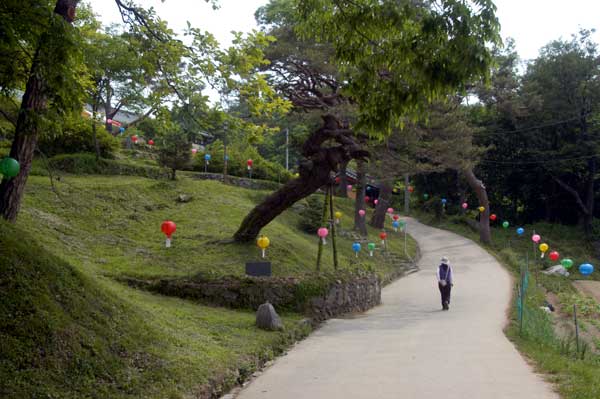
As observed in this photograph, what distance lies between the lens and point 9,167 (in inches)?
288

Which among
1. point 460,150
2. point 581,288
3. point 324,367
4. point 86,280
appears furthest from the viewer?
point 581,288

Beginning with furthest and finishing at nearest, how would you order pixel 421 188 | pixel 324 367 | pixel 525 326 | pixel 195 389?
1. pixel 421 188
2. pixel 525 326
3. pixel 324 367
4. pixel 195 389

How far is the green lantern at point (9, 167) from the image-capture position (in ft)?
23.8

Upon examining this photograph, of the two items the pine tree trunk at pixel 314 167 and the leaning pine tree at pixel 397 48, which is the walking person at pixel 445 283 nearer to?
the pine tree trunk at pixel 314 167

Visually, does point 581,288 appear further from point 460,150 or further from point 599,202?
point 599,202

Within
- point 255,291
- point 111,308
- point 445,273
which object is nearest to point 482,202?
point 445,273

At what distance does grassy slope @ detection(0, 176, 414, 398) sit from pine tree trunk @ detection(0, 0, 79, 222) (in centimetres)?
101

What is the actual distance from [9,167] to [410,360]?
6.35m

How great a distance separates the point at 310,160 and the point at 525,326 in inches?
265

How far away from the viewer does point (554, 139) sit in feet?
130

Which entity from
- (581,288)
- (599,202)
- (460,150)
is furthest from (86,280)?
(599,202)

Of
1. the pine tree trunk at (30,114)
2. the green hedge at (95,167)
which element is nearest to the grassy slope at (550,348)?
the pine tree trunk at (30,114)

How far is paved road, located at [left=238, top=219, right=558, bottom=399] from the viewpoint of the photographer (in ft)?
22.8

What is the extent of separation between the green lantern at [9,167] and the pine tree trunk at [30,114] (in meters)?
0.22
